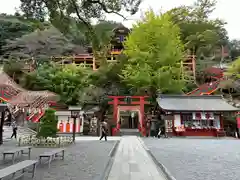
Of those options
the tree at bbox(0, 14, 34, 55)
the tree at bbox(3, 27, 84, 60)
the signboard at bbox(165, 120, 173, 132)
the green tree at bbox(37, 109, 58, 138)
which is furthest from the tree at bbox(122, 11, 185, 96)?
the tree at bbox(0, 14, 34, 55)

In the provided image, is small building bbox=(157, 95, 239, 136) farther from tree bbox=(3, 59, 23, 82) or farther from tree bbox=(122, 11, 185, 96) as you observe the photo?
tree bbox=(3, 59, 23, 82)

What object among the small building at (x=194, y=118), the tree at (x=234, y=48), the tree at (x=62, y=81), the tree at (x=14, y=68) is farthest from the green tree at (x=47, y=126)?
the tree at (x=234, y=48)

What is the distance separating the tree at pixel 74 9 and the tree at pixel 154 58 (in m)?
12.7

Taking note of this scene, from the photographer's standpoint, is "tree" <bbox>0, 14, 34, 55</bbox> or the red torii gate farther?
"tree" <bbox>0, 14, 34, 55</bbox>

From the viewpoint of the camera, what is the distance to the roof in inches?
677

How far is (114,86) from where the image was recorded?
2344 centimetres

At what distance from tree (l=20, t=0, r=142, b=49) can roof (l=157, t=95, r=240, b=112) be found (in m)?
11.5

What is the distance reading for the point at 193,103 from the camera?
18328mm

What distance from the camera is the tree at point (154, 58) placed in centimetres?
2028

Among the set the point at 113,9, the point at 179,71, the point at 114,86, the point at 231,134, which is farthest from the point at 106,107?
the point at 113,9

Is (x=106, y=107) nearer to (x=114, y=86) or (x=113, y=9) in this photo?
(x=114, y=86)

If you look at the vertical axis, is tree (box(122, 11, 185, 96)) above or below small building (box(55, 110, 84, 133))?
above

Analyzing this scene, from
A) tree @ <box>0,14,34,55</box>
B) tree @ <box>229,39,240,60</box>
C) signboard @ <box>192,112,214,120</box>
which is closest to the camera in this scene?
signboard @ <box>192,112,214,120</box>

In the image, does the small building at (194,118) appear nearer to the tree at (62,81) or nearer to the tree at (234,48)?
the tree at (62,81)
